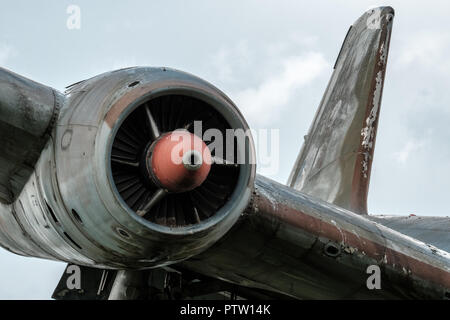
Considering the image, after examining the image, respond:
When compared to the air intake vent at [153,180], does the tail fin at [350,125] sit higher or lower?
higher

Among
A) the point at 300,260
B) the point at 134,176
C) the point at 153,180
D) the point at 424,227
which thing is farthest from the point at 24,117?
the point at 424,227

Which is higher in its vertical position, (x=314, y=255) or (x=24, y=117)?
(x=24, y=117)

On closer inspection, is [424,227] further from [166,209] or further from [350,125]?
[166,209]

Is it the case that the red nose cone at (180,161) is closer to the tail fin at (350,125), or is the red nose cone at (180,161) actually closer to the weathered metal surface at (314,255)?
the weathered metal surface at (314,255)

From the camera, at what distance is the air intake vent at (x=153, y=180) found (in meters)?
7.44

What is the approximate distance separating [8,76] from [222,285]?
4.45m

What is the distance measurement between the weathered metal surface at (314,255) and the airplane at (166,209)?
0.06ft

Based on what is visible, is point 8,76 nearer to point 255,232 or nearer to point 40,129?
point 40,129

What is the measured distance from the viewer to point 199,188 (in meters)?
7.79

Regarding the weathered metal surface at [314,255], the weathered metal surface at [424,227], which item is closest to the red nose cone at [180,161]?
the weathered metal surface at [314,255]

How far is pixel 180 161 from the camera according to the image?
23.0 feet

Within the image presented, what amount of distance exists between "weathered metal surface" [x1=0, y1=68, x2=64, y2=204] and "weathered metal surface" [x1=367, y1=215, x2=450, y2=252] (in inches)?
266

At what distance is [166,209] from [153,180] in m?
0.36

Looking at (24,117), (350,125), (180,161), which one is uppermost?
(350,125)
